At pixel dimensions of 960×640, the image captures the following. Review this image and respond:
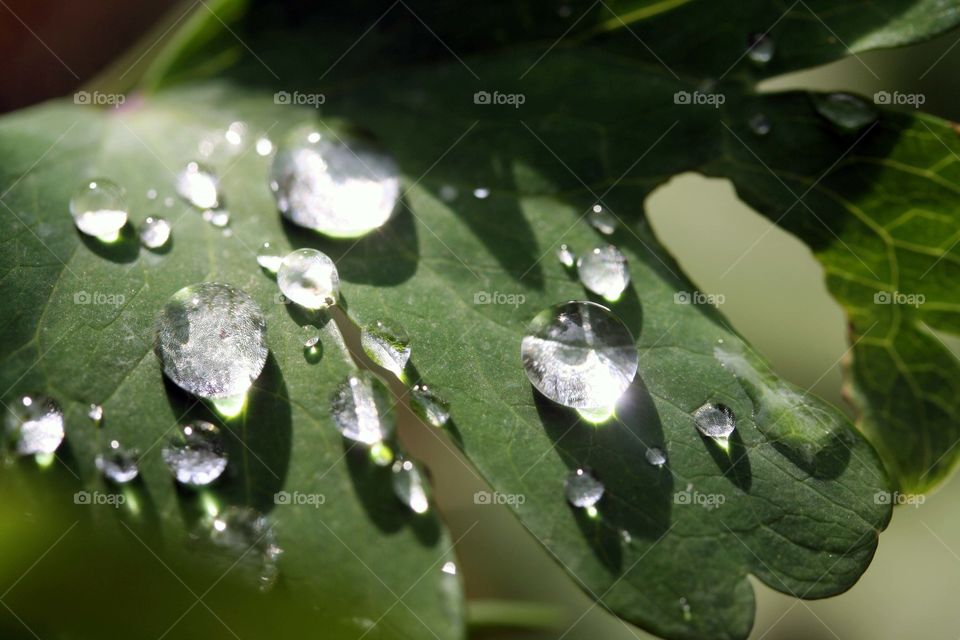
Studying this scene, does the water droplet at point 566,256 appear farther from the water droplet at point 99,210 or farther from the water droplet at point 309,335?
the water droplet at point 99,210

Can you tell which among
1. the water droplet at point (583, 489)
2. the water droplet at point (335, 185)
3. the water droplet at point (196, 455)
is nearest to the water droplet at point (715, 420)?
the water droplet at point (583, 489)

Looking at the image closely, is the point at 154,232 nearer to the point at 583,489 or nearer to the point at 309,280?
the point at 309,280

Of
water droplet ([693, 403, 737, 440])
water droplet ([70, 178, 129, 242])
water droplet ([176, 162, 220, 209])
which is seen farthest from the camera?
water droplet ([176, 162, 220, 209])

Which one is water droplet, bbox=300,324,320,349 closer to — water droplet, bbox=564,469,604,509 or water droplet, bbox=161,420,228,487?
water droplet, bbox=161,420,228,487

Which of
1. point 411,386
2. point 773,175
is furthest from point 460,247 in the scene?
point 773,175

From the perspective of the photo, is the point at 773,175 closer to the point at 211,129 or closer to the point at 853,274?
the point at 853,274

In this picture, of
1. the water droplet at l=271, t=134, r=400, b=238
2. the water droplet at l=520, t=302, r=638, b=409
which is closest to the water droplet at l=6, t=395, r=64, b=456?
the water droplet at l=271, t=134, r=400, b=238
